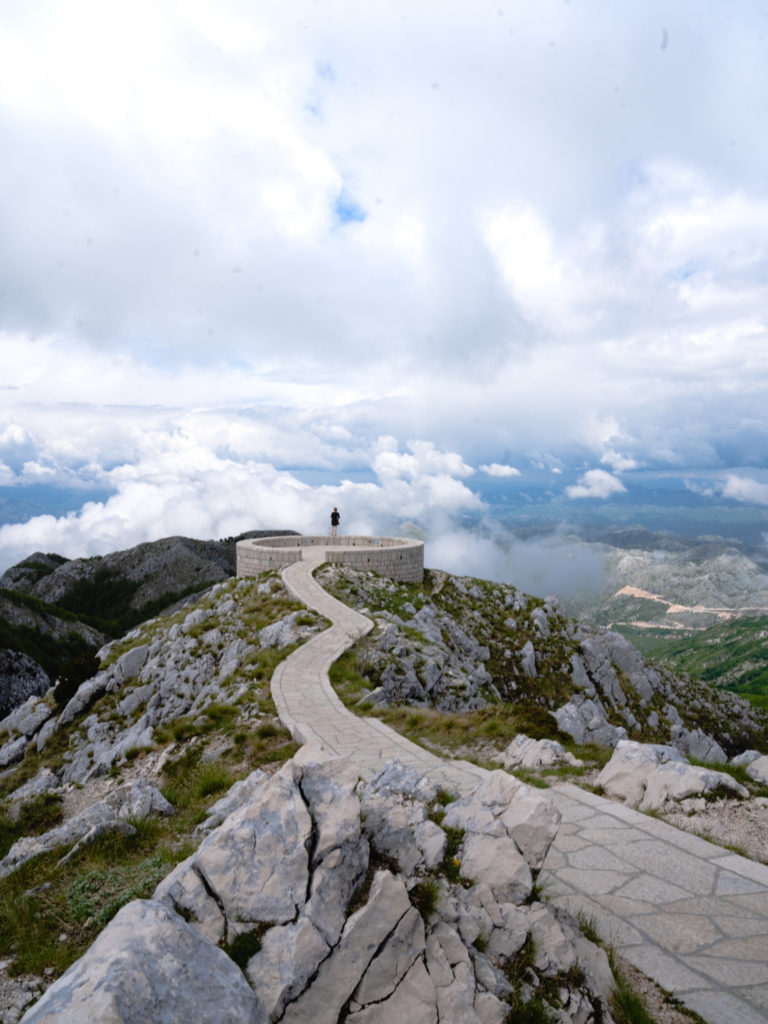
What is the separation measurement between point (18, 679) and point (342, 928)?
9349 cm

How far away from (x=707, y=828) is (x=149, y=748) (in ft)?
38.1

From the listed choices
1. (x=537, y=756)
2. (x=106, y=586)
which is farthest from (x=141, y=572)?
(x=537, y=756)

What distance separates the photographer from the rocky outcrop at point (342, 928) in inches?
127

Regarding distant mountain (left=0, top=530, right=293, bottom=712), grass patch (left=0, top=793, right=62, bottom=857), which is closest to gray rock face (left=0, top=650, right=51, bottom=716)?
distant mountain (left=0, top=530, right=293, bottom=712)

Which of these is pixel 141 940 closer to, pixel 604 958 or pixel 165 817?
pixel 604 958

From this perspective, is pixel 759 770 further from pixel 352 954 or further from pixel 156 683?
pixel 156 683

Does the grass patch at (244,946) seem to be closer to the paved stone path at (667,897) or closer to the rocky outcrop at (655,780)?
the paved stone path at (667,897)

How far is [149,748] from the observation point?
13.6 meters

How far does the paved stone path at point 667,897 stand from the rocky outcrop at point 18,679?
86.0m

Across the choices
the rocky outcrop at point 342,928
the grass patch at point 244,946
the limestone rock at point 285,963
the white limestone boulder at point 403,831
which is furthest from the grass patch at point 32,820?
the limestone rock at point 285,963

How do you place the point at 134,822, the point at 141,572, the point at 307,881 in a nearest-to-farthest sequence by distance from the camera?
the point at 307,881 → the point at 134,822 → the point at 141,572

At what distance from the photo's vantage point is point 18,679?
8012cm

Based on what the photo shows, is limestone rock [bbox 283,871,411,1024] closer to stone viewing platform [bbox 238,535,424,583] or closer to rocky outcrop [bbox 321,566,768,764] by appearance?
rocky outcrop [bbox 321,566,768,764]

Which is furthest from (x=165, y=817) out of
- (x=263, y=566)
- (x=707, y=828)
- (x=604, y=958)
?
(x=263, y=566)
